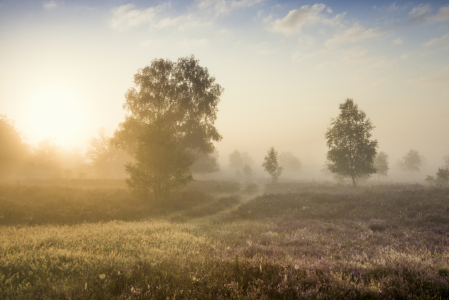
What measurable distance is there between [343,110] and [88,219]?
33232mm

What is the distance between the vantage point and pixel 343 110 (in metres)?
29.8

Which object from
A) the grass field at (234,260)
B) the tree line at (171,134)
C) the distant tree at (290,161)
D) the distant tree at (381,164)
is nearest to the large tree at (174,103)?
the tree line at (171,134)

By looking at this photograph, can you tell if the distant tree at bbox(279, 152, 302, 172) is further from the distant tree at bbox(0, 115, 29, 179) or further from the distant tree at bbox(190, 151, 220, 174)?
the distant tree at bbox(0, 115, 29, 179)

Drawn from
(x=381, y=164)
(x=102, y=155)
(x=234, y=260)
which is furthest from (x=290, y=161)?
(x=234, y=260)

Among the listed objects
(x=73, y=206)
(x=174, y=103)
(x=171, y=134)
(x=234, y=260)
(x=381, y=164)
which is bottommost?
(x=381, y=164)

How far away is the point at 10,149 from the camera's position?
1026 inches

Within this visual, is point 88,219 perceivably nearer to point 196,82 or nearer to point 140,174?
point 140,174

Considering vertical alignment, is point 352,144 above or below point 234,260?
above

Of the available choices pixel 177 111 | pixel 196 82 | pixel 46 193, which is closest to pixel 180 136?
pixel 177 111

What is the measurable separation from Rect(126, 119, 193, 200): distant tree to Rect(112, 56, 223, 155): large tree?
22.9 feet

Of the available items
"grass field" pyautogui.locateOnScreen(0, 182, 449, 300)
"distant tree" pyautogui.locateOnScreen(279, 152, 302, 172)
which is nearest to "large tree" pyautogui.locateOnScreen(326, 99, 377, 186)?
"grass field" pyautogui.locateOnScreen(0, 182, 449, 300)

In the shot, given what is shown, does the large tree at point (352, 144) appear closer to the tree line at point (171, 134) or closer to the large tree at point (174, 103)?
the tree line at point (171, 134)

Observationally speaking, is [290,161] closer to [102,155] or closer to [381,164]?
[381,164]

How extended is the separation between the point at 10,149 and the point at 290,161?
80.8 meters
